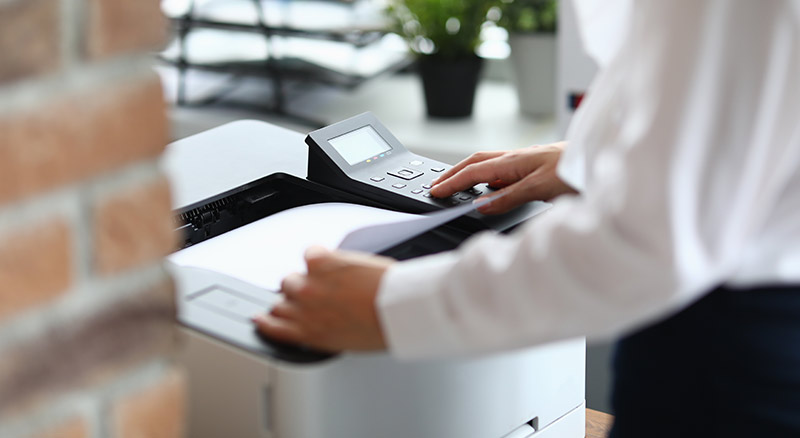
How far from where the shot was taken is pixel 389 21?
9.53 ft

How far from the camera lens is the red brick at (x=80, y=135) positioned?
385 mm

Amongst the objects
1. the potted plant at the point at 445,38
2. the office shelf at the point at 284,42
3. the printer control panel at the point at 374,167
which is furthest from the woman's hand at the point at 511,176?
the potted plant at the point at 445,38

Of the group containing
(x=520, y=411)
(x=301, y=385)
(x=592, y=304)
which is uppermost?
(x=592, y=304)

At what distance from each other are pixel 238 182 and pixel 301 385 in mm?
358

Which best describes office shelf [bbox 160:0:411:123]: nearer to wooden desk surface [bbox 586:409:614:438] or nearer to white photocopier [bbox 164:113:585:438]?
white photocopier [bbox 164:113:585:438]

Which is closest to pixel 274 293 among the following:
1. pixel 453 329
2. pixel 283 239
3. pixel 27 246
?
pixel 283 239

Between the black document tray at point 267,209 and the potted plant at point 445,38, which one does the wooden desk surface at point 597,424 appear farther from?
the potted plant at point 445,38

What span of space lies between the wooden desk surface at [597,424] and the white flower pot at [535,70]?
6.51 ft

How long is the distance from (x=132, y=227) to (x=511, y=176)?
1.66 ft

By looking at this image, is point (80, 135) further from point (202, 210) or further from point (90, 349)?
point (202, 210)

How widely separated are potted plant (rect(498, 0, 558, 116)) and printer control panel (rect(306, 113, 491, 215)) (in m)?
1.92

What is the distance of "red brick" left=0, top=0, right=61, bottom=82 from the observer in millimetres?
373

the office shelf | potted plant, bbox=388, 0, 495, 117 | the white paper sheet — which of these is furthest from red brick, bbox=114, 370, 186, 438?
potted plant, bbox=388, 0, 495, 117

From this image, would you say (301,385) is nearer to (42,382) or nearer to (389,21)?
(42,382)
